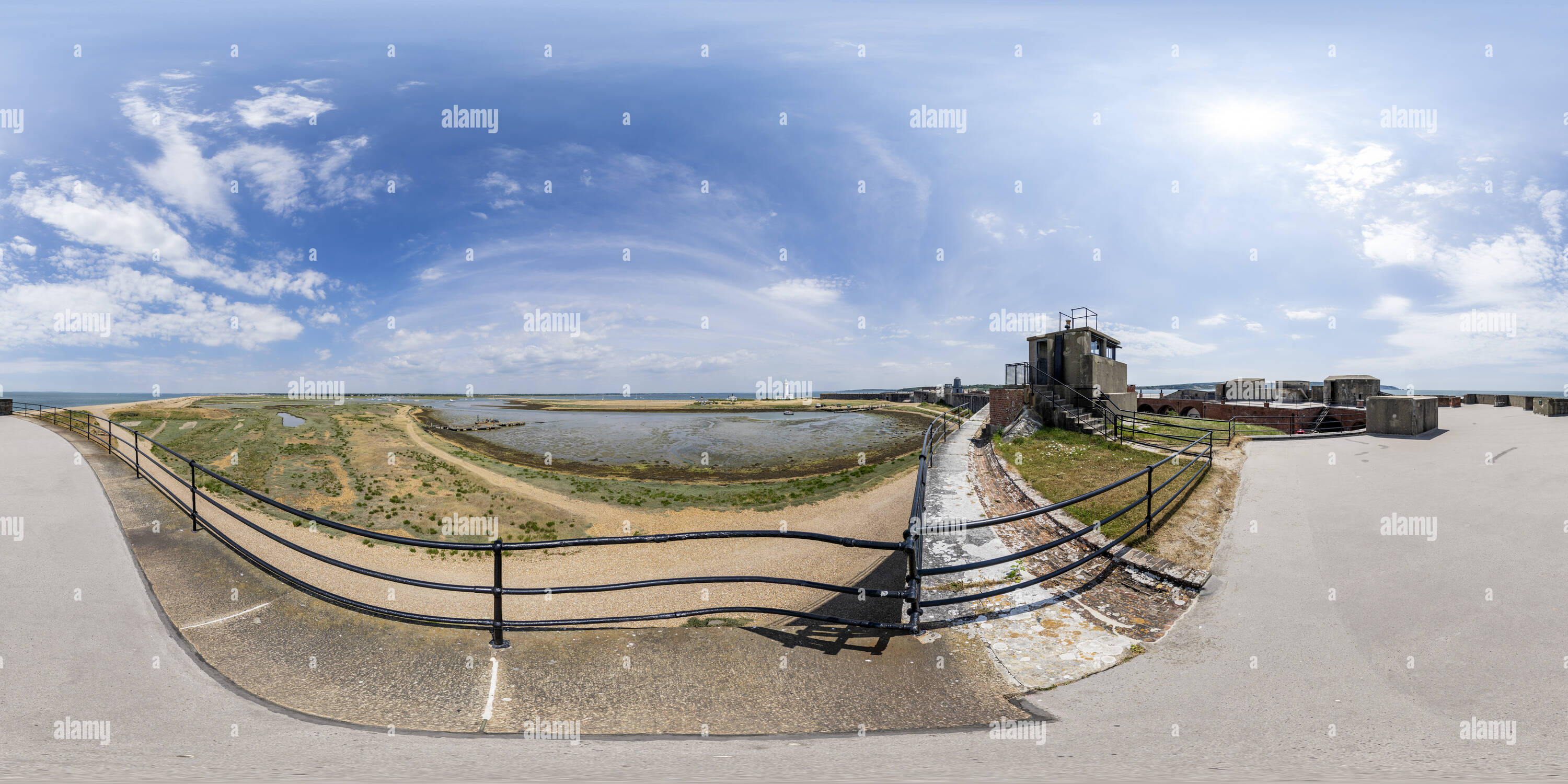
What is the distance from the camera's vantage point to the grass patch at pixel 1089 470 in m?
8.27

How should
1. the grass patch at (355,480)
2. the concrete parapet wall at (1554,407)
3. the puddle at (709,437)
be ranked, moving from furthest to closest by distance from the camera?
the puddle at (709,437), the concrete parapet wall at (1554,407), the grass patch at (355,480)

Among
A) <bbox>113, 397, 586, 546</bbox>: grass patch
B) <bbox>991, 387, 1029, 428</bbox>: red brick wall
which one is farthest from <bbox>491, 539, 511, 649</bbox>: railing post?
<bbox>991, 387, 1029, 428</bbox>: red brick wall

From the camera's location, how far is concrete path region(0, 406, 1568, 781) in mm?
3100

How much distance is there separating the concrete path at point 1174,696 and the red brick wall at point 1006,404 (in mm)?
13460

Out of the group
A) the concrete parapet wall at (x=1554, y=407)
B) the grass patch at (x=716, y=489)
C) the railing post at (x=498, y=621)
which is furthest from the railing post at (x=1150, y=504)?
the concrete parapet wall at (x=1554, y=407)

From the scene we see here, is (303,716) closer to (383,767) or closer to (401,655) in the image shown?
(401,655)

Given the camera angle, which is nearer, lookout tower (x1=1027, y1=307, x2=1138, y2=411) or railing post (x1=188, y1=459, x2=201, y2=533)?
railing post (x1=188, y1=459, x2=201, y2=533)

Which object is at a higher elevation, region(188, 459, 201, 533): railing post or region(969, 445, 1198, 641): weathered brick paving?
region(188, 459, 201, 533): railing post

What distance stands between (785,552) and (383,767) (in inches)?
376

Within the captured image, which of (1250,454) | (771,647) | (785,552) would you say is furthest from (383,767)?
(1250,454)

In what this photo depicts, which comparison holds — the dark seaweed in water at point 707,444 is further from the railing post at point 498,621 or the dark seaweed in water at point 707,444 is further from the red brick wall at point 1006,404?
the railing post at point 498,621

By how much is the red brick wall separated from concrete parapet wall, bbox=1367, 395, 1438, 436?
32.3 feet

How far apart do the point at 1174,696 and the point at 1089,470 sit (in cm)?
909

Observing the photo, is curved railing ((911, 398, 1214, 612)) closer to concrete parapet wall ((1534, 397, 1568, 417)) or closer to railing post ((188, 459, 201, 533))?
railing post ((188, 459, 201, 533))
